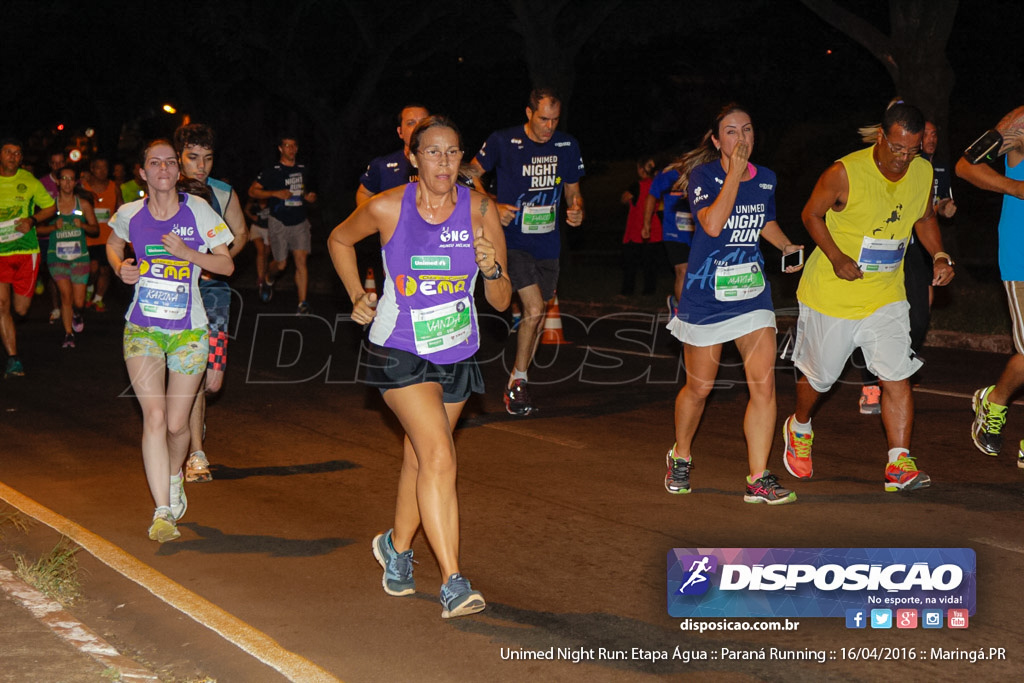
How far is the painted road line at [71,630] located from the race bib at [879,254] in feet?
14.2

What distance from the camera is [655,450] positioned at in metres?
8.29

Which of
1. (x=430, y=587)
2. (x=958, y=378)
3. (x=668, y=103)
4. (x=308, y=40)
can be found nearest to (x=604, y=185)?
(x=668, y=103)

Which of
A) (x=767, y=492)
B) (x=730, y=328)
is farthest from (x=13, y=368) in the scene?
(x=767, y=492)

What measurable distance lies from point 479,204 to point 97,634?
7.32 feet

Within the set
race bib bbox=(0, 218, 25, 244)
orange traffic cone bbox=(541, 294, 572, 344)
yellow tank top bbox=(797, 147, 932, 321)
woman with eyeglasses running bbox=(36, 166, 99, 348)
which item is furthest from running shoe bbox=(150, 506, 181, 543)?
woman with eyeglasses running bbox=(36, 166, 99, 348)

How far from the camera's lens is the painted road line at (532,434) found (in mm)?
8508

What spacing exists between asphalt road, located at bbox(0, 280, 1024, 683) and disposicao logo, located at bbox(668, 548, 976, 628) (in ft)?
0.34

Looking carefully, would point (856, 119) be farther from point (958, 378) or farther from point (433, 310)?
point (433, 310)

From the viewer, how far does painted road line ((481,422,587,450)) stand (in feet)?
27.9

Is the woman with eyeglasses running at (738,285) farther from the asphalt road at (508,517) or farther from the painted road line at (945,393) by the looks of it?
the painted road line at (945,393)

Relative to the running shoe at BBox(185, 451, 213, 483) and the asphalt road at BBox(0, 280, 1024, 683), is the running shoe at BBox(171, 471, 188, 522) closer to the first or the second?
the asphalt road at BBox(0, 280, 1024, 683)

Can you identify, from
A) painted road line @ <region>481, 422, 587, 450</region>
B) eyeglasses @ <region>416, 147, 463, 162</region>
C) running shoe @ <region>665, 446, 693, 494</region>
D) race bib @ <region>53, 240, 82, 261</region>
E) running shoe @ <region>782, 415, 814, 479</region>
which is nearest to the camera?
eyeglasses @ <region>416, 147, 463, 162</region>

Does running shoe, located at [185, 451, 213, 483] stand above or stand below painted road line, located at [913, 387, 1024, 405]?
below

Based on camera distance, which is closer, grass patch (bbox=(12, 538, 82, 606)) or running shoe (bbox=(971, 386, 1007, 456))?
grass patch (bbox=(12, 538, 82, 606))
